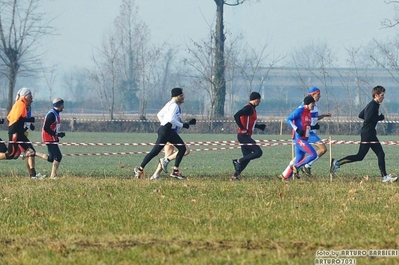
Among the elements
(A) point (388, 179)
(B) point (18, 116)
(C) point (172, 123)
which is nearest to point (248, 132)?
(C) point (172, 123)

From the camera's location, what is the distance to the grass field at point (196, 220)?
922 cm

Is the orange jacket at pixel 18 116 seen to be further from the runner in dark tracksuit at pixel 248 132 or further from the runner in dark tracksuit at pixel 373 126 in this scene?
the runner in dark tracksuit at pixel 373 126

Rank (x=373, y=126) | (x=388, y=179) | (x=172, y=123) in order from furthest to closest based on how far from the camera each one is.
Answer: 1. (x=172, y=123)
2. (x=373, y=126)
3. (x=388, y=179)

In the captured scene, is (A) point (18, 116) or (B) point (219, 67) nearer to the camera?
(A) point (18, 116)

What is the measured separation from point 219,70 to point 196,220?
4607 cm

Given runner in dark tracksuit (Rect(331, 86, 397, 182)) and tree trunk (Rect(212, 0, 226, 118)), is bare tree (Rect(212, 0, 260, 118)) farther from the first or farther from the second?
runner in dark tracksuit (Rect(331, 86, 397, 182))

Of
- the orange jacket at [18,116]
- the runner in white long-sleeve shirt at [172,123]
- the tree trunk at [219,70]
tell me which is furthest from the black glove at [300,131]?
the tree trunk at [219,70]

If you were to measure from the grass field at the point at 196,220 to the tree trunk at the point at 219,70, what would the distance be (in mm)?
38455

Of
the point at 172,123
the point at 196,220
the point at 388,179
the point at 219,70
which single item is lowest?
the point at 196,220

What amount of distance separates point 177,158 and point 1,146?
359cm

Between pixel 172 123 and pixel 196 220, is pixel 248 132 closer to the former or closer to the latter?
pixel 172 123

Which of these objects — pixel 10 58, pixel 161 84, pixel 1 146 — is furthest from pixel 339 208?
pixel 161 84

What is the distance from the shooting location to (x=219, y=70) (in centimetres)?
5722

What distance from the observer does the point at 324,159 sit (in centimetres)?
2809
